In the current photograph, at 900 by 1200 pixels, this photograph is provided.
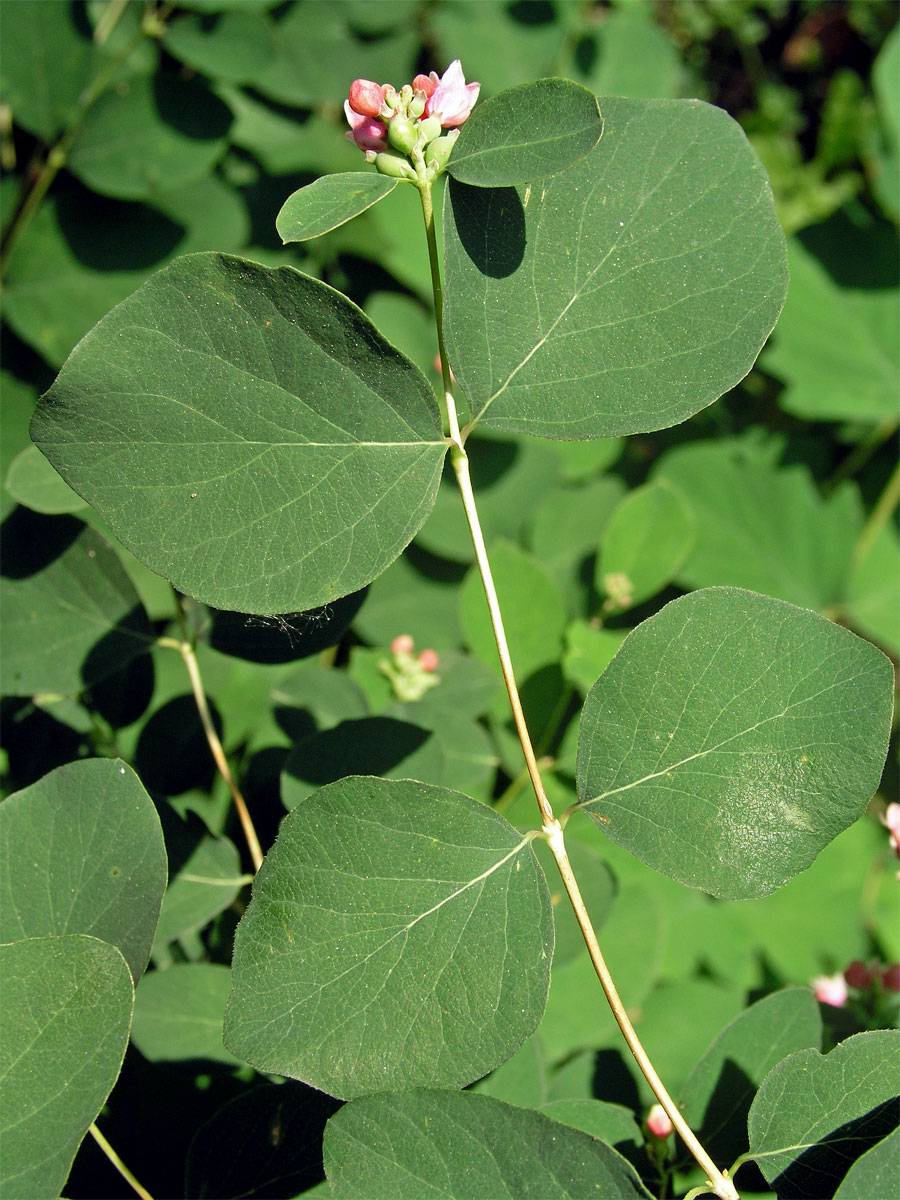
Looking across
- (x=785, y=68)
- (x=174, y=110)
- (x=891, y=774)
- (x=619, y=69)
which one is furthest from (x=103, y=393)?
(x=785, y=68)

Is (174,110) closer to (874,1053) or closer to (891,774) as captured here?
(874,1053)

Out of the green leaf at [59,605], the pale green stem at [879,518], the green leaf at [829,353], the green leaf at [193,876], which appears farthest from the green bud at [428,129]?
the pale green stem at [879,518]

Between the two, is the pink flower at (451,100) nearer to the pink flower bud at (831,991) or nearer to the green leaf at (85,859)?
the green leaf at (85,859)

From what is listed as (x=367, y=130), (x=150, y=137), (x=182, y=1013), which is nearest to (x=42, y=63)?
(x=150, y=137)

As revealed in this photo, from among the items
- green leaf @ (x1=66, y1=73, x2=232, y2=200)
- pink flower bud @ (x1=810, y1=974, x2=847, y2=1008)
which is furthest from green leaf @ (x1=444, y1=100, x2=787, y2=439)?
green leaf @ (x1=66, y1=73, x2=232, y2=200)

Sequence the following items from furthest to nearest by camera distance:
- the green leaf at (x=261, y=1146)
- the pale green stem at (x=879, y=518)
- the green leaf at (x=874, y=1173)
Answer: the pale green stem at (x=879, y=518), the green leaf at (x=261, y=1146), the green leaf at (x=874, y=1173)

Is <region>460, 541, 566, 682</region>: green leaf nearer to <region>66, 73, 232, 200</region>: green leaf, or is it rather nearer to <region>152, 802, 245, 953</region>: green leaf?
<region>152, 802, 245, 953</region>: green leaf
